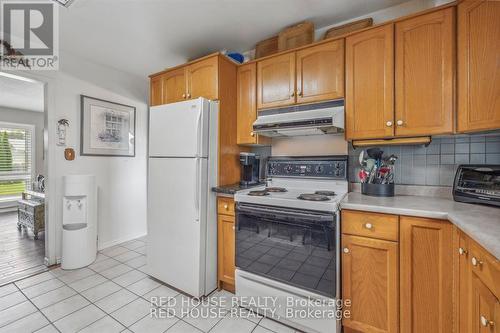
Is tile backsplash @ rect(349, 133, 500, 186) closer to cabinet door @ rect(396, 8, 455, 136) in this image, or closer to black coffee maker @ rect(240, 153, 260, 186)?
cabinet door @ rect(396, 8, 455, 136)

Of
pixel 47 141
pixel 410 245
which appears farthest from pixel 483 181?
pixel 47 141

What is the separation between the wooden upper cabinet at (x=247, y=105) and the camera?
2.21 m

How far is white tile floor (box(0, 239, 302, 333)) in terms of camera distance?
1.59 meters

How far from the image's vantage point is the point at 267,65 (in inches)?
83.9

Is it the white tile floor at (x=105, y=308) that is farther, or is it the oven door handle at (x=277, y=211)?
the white tile floor at (x=105, y=308)

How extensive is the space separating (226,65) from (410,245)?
2054 millimetres

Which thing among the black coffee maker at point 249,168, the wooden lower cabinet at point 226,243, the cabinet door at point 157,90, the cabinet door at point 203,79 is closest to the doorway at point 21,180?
the cabinet door at point 157,90

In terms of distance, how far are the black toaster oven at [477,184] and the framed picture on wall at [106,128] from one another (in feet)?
12.1

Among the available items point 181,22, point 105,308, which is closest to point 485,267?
point 105,308

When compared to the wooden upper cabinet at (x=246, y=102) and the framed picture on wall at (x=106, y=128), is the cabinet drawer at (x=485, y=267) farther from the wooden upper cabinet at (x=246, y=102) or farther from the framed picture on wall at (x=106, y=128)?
the framed picture on wall at (x=106, y=128)

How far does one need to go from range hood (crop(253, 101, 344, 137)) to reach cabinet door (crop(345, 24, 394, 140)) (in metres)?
0.11

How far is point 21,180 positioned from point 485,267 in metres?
7.65

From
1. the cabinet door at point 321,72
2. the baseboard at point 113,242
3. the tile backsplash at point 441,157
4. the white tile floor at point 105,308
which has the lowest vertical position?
the white tile floor at point 105,308

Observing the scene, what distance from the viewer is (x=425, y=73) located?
1.52 meters
